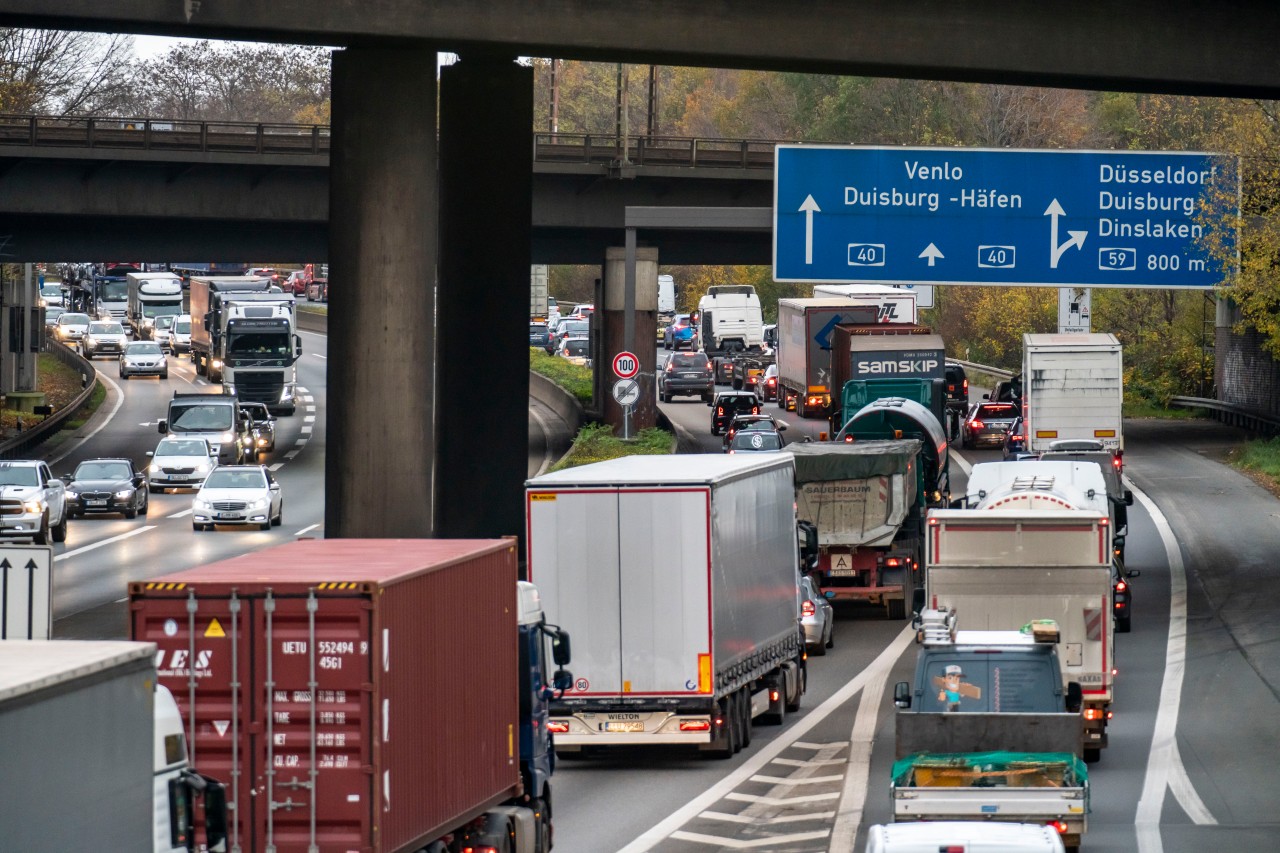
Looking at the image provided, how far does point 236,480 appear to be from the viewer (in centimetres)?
4681

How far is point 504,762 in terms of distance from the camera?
1456 cm

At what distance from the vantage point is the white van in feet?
33.8

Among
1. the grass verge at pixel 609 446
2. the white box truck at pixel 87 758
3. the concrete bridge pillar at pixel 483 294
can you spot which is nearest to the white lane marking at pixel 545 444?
the grass verge at pixel 609 446

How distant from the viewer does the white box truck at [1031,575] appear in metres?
→ 22.0

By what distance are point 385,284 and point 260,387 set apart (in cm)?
4873

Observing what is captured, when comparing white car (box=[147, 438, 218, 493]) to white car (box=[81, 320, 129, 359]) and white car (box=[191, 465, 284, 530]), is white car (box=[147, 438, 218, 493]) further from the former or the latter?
white car (box=[81, 320, 129, 359])

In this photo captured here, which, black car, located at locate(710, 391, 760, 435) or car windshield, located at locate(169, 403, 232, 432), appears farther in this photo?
black car, located at locate(710, 391, 760, 435)

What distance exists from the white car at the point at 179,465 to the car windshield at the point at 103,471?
4565mm

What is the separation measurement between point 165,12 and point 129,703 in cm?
1428

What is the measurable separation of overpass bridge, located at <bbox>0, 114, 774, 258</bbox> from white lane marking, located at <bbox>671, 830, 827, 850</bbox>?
31956 millimetres

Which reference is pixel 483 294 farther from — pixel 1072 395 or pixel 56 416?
pixel 56 416

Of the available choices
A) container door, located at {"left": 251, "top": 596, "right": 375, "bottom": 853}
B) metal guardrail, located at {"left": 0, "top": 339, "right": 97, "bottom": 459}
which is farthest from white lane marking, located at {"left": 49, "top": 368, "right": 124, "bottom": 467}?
container door, located at {"left": 251, "top": 596, "right": 375, "bottom": 853}

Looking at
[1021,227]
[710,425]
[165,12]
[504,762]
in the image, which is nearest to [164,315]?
[710,425]

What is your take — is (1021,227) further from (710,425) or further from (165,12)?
(710,425)
